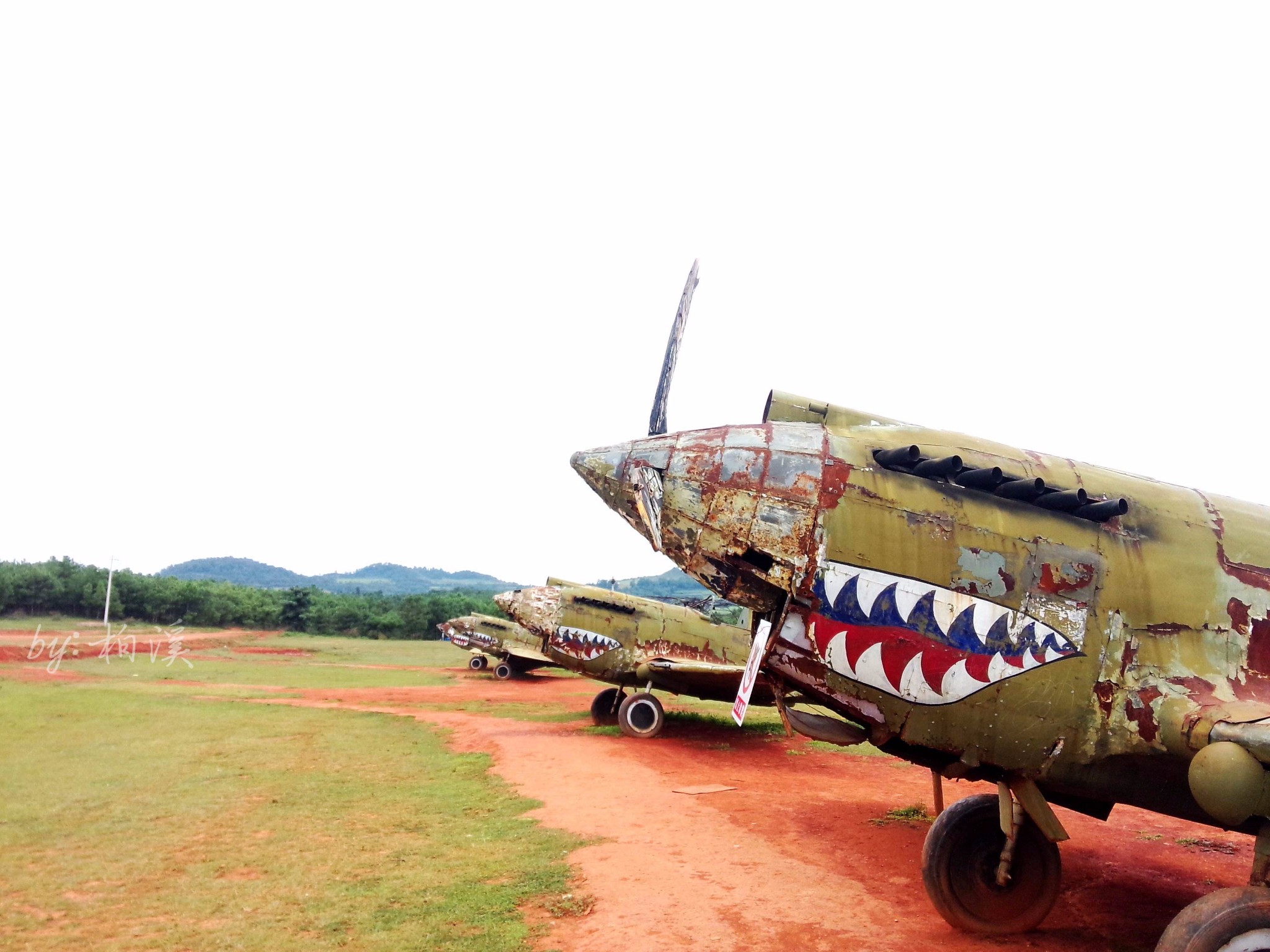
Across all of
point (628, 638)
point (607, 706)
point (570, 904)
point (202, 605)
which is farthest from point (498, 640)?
point (202, 605)

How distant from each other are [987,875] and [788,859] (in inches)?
107

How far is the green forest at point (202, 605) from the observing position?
207ft

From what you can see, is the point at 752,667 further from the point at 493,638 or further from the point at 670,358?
the point at 493,638

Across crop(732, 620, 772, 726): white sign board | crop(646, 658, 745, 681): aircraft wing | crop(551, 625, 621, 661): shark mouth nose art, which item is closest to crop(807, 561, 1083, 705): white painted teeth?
crop(732, 620, 772, 726): white sign board

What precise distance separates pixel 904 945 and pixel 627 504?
171 inches

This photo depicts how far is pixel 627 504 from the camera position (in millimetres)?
6488

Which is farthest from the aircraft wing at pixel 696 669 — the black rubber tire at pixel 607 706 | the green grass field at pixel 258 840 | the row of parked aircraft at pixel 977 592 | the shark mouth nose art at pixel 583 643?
the row of parked aircraft at pixel 977 592

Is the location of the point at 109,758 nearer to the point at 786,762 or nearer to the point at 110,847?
the point at 110,847

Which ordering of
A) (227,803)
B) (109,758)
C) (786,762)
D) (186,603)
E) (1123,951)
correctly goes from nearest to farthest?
(1123,951) → (227,803) → (109,758) → (786,762) → (186,603)

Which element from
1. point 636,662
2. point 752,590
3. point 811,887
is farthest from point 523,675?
point 752,590

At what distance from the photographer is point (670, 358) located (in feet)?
22.7

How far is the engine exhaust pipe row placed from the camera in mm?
6121

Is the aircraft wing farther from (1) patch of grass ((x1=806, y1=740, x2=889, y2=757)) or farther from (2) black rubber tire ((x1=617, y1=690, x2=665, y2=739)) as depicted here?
(1) patch of grass ((x1=806, y1=740, x2=889, y2=757))

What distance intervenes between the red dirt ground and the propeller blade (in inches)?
173
